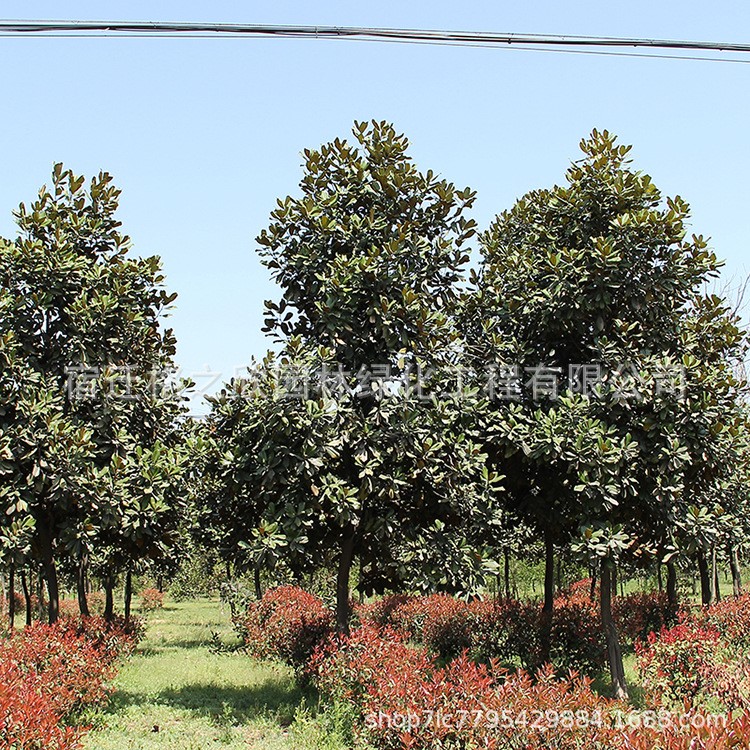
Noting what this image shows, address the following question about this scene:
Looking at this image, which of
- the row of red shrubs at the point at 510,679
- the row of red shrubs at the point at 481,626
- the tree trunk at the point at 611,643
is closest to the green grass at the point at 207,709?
the row of red shrubs at the point at 510,679

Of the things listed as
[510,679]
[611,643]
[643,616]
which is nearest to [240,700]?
[510,679]

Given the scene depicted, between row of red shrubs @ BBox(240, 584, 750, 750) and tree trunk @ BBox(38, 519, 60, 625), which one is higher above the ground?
tree trunk @ BBox(38, 519, 60, 625)

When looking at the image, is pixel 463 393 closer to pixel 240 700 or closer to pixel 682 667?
pixel 682 667

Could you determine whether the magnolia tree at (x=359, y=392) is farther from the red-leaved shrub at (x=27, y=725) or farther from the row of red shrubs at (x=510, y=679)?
the red-leaved shrub at (x=27, y=725)

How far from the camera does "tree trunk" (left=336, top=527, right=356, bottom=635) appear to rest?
1105 cm

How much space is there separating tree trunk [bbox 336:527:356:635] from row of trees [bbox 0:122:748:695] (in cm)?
4

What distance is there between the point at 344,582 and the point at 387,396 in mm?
3115

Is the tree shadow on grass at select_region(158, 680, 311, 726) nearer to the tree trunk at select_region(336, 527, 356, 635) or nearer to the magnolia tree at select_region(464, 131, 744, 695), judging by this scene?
the tree trunk at select_region(336, 527, 356, 635)

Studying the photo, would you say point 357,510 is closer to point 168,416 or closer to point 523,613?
point 168,416

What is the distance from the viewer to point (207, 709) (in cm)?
1059

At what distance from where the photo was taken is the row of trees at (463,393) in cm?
1004

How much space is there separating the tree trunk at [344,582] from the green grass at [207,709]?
119cm

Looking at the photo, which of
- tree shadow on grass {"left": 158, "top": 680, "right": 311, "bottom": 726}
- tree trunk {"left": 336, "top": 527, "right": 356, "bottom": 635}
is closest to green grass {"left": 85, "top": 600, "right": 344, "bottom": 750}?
tree shadow on grass {"left": 158, "top": 680, "right": 311, "bottom": 726}

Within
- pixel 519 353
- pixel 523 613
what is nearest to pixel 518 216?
pixel 519 353
